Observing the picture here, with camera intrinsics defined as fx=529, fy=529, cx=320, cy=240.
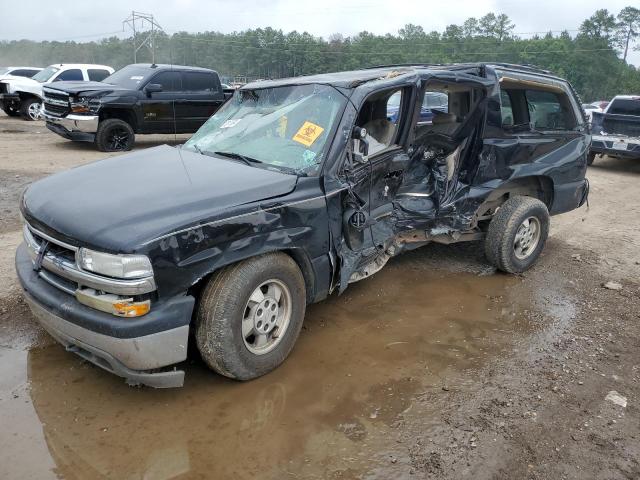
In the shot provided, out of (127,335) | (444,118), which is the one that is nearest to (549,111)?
(444,118)

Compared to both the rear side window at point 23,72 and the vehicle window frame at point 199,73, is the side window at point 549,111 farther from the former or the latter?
the rear side window at point 23,72

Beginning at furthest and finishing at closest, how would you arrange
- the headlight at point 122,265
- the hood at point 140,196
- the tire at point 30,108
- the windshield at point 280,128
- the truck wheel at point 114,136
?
the tire at point 30,108 < the truck wheel at point 114,136 < the windshield at point 280,128 < the hood at point 140,196 < the headlight at point 122,265

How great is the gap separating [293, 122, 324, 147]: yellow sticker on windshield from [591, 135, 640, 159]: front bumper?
30.6ft

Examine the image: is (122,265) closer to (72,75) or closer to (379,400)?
(379,400)

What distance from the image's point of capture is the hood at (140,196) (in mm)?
2822

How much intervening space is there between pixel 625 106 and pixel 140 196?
12.3 metres

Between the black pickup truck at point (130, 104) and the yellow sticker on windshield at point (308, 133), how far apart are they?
849 cm

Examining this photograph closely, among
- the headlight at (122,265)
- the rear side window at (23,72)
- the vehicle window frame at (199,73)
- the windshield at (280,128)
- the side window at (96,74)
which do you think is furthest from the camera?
the rear side window at (23,72)

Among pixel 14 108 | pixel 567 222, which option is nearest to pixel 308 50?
pixel 14 108

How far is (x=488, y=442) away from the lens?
2953mm

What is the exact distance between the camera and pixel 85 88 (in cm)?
1098

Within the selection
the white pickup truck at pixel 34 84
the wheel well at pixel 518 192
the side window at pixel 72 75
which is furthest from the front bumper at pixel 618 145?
the side window at pixel 72 75

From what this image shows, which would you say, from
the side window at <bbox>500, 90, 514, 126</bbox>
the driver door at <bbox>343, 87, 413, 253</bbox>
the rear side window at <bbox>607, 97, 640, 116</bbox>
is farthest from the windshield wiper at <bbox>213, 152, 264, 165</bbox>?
the rear side window at <bbox>607, 97, 640, 116</bbox>

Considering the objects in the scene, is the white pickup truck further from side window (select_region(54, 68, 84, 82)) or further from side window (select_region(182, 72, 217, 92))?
side window (select_region(182, 72, 217, 92))
